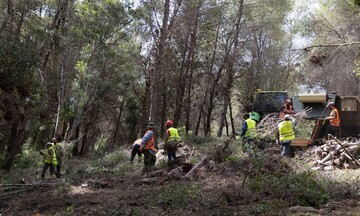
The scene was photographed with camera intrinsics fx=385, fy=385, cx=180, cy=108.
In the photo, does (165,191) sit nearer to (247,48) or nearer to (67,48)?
(67,48)

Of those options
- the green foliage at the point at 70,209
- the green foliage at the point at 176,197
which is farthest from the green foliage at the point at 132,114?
the green foliage at the point at 70,209

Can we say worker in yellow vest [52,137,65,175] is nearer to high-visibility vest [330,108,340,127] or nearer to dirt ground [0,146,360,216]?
dirt ground [0,146,360,216]

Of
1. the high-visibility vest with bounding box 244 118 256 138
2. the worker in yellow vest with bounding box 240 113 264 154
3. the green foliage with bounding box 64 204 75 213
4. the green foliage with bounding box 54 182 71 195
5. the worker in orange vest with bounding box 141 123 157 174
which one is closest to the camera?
the green foliage with bounding box 64 204 75 213

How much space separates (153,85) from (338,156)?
8386 mm

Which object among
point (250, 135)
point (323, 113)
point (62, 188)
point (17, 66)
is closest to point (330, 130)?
point (323, 113)

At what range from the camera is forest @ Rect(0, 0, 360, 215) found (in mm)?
7730

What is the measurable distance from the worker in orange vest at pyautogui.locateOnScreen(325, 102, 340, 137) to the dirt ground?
299 cm

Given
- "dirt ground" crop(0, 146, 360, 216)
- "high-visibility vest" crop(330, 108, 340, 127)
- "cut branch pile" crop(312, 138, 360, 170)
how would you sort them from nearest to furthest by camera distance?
"dirt ground" crop(0, 146, 360, 216)
"cut branch pile" crop(312, 138, 360, 170)
"high-visibility vest" crop(330, 108, 340, 127)

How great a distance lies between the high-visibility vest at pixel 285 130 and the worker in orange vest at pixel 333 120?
1678 millimetres

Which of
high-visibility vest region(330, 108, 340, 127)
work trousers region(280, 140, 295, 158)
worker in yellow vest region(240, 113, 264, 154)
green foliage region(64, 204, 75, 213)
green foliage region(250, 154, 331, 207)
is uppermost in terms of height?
high-visibility vest region(330, 108, 340, 127)

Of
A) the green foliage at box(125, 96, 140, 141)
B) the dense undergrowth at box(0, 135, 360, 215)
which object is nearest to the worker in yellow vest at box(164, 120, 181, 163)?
the dense undergrowth at box(0, 135, 360, 215)

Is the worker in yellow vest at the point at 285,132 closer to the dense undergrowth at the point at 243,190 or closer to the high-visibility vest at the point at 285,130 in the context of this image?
the high-visibility vest at the point at 285,130

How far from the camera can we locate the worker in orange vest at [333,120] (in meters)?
11.9

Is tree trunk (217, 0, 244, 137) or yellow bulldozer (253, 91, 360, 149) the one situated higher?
tree trunk (217, 0, 244, 137)
